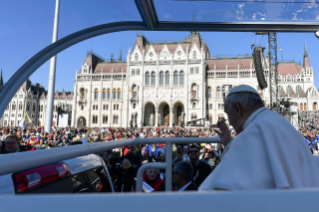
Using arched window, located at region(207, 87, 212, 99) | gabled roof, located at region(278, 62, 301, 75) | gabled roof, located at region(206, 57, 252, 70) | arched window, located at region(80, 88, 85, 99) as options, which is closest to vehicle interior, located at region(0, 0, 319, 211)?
arched window, located at region(207, 87, 212, 99)

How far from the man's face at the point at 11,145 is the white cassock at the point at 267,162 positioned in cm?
361

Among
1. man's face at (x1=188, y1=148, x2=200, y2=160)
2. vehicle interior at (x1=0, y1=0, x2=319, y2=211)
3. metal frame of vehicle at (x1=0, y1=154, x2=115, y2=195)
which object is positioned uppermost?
vehicle interior at (x1=0, y1=0, x2=319, y2=211)

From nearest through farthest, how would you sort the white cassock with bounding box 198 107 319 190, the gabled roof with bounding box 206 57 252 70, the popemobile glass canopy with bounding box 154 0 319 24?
1. the white cassock with bounding box 198 107 319 190
2. the popemobile glass canopy with bounding box 154 0 319 24
3. the gabled roof with bounding box 206 57 252 70

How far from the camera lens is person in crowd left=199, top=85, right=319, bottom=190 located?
84cm

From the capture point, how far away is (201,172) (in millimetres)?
3355

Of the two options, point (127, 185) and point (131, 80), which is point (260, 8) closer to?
point (127, 185)

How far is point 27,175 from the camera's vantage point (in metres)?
0.97

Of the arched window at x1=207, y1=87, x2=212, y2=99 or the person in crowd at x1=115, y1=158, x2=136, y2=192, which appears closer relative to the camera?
the person in crowd at x1=115, y1=158, x2=136, y2=192

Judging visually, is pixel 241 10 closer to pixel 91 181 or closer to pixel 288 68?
pixel 91 181

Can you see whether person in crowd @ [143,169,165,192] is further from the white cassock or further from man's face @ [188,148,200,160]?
the white cassock

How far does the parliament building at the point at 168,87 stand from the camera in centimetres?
3997

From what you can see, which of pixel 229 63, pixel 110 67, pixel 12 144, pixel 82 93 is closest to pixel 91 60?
pixel 110 67

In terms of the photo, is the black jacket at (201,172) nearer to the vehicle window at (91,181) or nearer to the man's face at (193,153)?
the man's face at (193,153)

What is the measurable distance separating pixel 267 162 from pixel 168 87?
39920 millimetres
